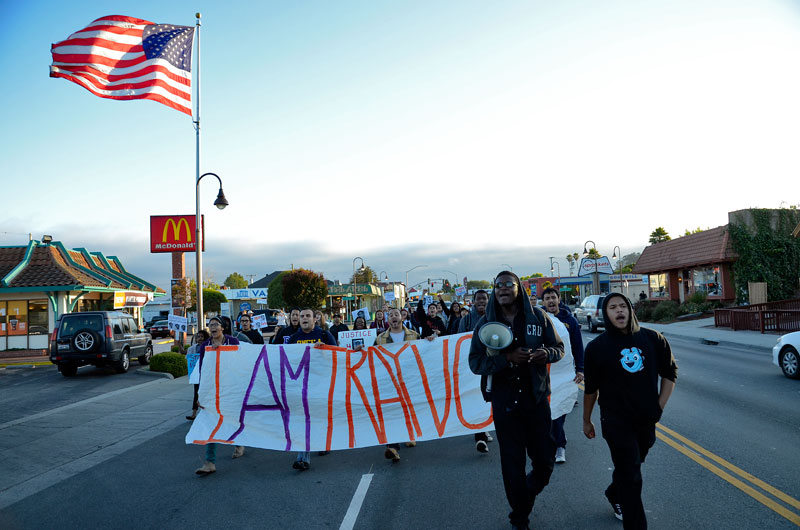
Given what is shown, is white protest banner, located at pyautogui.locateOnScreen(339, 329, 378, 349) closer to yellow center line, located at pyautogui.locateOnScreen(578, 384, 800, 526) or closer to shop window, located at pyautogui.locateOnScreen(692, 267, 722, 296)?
yellow center line, located at pyautogui.locateOnScreen(578, 384, 800, 526)

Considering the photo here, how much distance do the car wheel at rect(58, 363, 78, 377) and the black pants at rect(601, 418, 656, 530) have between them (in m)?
18.6

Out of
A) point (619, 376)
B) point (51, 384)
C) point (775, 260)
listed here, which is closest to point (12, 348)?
point (51, 384)

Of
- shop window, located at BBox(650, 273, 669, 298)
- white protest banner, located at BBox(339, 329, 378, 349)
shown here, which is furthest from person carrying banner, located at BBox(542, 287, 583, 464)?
shop window, located at BBox(650, 273, 669, 298)

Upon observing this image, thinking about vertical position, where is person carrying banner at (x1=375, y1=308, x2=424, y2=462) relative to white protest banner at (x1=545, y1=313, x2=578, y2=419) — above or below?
above

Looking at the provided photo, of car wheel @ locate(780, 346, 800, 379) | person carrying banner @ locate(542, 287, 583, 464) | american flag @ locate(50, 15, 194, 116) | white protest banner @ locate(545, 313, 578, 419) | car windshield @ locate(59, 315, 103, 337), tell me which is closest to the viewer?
person carrying banner @ locate(542, 287, 583, 464)

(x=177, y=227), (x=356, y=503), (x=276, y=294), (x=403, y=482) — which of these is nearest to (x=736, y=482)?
(x=403, y=482)

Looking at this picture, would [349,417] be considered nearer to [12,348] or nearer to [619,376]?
[619,376]

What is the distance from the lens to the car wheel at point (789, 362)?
11.3 meters

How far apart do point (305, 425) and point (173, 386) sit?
905cm

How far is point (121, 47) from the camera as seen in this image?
13375 millimetres

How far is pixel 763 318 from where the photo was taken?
23.1 metres

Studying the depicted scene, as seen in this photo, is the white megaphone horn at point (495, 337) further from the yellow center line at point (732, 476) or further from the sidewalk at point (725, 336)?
the sidewalk at point (725, 336)

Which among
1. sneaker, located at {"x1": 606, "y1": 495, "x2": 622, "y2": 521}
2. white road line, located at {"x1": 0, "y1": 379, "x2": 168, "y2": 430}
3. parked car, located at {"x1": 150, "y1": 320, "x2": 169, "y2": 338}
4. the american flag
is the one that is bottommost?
parked car, located at {"x1": 150, "y1": 320, "x2": 169, "y2": 338}

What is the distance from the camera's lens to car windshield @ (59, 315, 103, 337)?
17.5 meters
